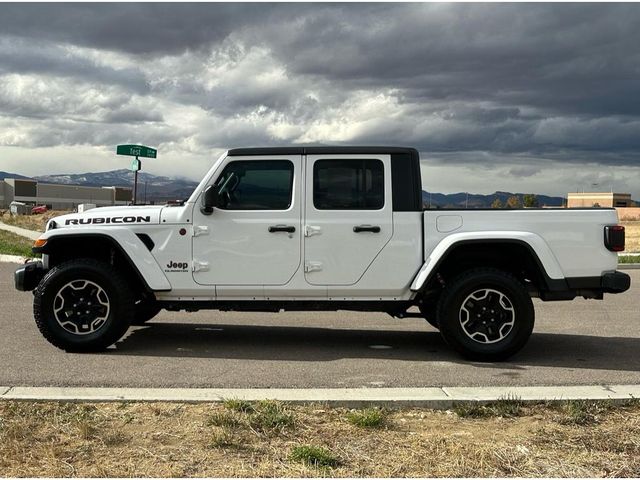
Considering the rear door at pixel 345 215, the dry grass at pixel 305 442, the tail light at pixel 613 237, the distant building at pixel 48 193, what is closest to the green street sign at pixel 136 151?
the rear door at pixel 345 215

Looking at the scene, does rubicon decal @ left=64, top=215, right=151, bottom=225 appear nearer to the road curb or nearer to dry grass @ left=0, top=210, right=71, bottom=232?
the road curb

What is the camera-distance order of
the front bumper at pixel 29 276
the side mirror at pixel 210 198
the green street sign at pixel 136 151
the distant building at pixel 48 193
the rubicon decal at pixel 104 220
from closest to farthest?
the side mirror at pixel 210 198
the rubicon decal at pixel 104 220
the front bumper at pixel 29 276
the green street sign at pixel 136 151
the distant building at pixel 48 193

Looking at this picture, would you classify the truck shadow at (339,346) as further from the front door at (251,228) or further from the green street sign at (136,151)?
the green street sign at (136,151)

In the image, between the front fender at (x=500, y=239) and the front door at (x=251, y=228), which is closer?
the front fender at (x=500, y=239)

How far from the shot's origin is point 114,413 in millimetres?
4465

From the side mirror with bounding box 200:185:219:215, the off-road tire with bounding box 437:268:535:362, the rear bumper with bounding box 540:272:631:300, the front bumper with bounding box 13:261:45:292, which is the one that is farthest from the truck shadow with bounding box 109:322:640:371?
the side mirror with bounding box 200:185:219:215

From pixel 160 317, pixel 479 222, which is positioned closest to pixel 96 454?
pixel 479 222

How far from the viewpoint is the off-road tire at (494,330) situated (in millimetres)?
6219

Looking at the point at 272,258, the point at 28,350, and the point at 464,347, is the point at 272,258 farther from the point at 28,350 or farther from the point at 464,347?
the point at 28,350

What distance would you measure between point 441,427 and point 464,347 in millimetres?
2038

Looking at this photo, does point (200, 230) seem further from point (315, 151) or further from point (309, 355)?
point (309, 355)

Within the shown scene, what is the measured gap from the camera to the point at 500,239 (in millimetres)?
6246

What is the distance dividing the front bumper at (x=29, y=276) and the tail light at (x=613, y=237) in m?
5.58

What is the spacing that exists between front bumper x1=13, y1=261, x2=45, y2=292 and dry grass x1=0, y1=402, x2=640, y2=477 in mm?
2405
